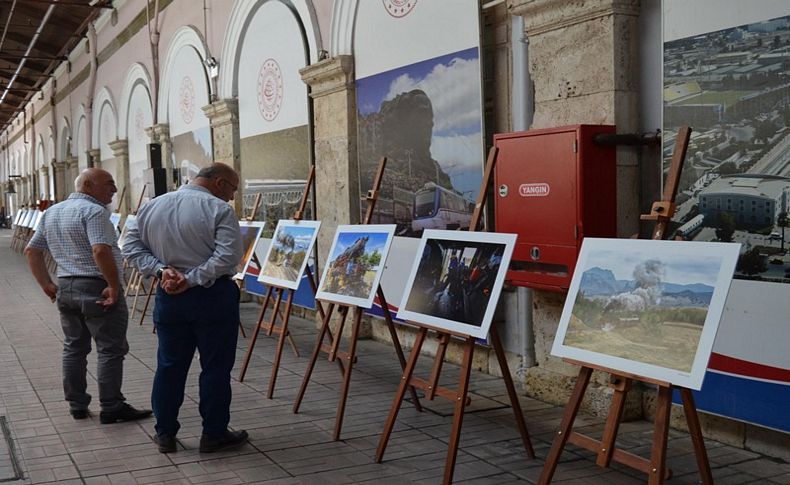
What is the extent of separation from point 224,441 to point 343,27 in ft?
14.1

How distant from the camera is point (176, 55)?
12.6 meters

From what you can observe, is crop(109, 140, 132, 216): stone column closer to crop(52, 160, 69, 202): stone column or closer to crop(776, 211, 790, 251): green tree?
crop(52, 160, 69, 202): stone column

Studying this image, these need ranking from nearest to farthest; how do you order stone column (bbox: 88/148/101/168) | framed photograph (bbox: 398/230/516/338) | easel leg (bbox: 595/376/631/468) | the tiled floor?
easel leg (bbox: 595/376/631/468), framed photograph (bbox: 398/230/516/338), the tiled floor, stone column (bbox: 88/148/101/168)

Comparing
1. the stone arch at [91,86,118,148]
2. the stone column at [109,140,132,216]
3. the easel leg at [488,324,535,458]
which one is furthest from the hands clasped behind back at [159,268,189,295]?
the stone arch at [91,86,118,148]

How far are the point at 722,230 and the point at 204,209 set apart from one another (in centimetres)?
244

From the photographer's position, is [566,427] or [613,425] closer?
[613,425]

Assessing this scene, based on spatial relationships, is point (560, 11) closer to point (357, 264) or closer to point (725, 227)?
point (725, 227)

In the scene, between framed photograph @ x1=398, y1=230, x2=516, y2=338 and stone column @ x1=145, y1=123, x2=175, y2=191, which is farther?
stone column @ x1=145, y1=123, x2=175, y2=191

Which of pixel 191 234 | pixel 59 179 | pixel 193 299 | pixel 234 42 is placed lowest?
pixel 193 299

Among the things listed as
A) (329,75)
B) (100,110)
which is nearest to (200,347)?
(329,75)

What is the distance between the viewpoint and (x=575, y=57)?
4594mm

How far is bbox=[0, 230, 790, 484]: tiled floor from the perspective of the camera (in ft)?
12.3

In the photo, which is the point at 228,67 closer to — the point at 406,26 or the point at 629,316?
the point at 406,26

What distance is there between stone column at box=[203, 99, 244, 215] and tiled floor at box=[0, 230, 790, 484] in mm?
4485
